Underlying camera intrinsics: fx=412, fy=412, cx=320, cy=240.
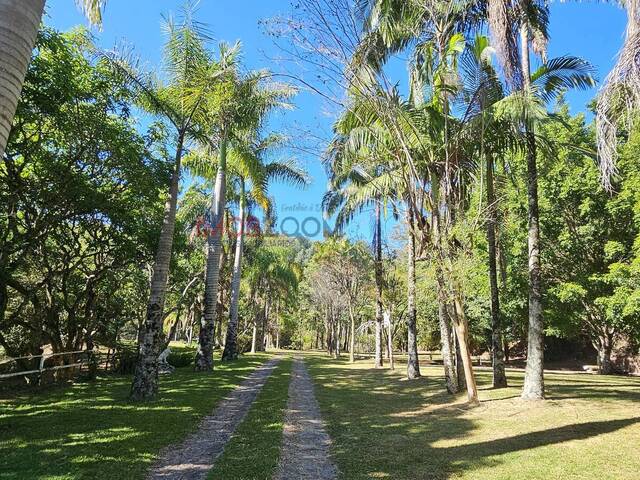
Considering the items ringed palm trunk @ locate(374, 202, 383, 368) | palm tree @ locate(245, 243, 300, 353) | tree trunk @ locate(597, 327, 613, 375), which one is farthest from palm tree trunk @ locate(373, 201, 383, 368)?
palm tree @ locate(245, 243, 300, 353)

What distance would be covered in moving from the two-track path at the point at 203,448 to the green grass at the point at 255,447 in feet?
0.51

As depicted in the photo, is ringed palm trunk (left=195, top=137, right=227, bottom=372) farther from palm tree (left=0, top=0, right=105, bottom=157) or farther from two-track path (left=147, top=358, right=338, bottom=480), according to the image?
palm tree (left=0, top=0, right=105, bottom=157)

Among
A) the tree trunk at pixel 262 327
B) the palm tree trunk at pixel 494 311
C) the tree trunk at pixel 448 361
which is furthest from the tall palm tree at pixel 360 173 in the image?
the tree trunk at pixel 262 327

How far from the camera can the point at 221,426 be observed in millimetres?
→ 7961

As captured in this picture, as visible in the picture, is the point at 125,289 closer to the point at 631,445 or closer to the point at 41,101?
the point at 41,101

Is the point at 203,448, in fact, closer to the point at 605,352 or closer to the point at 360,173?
the point at 360,173

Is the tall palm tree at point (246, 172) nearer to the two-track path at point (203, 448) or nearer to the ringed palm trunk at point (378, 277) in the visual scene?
the ringed palm trunk at point (378, 277)

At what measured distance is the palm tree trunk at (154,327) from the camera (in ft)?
32.8

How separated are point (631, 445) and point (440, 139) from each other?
26.7 ft

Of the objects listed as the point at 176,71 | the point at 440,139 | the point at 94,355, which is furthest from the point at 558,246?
the point at 94,355

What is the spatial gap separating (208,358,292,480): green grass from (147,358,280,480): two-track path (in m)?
0.15

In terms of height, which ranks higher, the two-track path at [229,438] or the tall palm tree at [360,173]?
the tall palm tree at [360,173]

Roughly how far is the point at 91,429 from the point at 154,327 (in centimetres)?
343

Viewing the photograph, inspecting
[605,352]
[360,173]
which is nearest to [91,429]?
[360,173]
